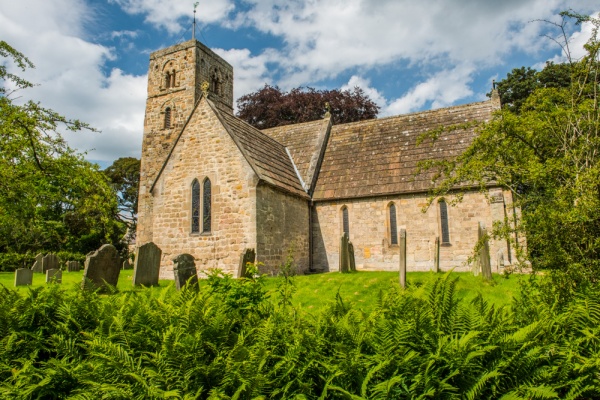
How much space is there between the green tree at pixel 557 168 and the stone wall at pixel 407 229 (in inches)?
342

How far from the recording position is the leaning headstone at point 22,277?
46.0 feet

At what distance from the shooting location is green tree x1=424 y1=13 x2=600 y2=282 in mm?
4660

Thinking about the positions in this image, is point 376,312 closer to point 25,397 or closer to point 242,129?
point 25,397

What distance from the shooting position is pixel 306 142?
70.4ft

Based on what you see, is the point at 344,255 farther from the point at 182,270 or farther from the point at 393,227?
the point at 182,270

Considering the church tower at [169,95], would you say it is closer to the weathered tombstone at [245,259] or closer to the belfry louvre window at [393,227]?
the belfry louvre window at [393,227]

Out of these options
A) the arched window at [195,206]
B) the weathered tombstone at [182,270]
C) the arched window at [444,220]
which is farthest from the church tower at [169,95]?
the weathered tombstone at [182,270]

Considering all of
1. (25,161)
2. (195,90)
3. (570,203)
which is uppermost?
(195,90)

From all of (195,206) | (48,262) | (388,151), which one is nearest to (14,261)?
(48,262)

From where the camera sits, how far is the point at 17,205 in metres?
10.9

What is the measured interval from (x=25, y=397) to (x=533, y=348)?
360 centimetres

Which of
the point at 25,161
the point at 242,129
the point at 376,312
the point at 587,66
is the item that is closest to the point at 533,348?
the point at 376,312

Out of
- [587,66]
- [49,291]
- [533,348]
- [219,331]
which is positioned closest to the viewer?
[533,348]

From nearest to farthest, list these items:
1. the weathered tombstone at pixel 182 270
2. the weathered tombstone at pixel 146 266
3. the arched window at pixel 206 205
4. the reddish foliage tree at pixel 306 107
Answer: the weathered tombstone at pixel 182 270, the weathered tombstone at pixel 146 266, the arched window at pixel 206 205, the reddish foliage tree at pixel 306 107
